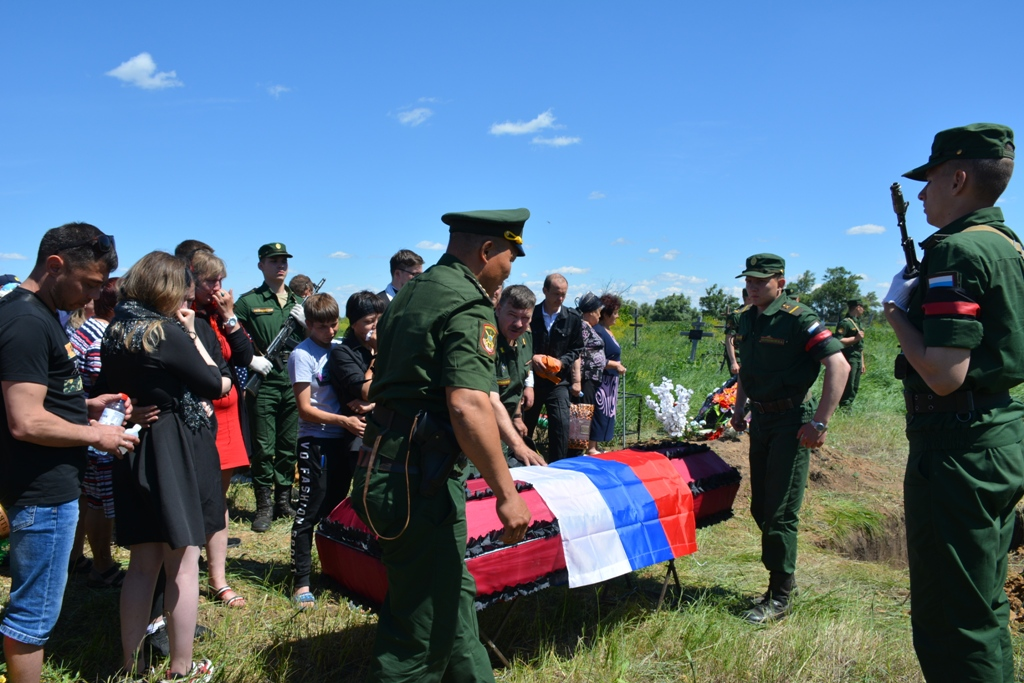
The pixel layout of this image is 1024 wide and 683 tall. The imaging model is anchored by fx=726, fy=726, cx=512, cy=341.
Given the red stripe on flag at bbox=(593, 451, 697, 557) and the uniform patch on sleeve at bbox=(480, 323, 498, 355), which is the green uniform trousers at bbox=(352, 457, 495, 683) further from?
the red stripe on flag at bbox=(593, 451, 697, 557)

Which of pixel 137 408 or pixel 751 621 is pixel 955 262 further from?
pixel 137 408

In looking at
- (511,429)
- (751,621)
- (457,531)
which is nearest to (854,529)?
(751,621)

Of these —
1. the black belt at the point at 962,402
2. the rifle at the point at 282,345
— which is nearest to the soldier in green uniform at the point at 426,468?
the black belt at the point at 962,402

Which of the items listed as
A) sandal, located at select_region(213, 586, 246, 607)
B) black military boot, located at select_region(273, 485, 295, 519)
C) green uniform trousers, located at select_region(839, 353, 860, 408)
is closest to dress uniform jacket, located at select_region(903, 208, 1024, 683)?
sandal, located at select_region(213, 586, 246, 607)

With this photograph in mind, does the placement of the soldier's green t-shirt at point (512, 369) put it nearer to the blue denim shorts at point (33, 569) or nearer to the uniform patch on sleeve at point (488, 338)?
the uniform patch on sleeve at point (488, 338)

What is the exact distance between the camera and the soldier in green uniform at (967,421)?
259 centimetres

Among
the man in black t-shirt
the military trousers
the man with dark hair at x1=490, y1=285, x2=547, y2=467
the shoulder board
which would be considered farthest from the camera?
the military trousers

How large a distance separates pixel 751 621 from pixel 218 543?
300 centimetres

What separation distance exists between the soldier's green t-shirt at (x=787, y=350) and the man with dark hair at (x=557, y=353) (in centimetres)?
240

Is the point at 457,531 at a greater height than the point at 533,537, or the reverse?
the point at 457,531

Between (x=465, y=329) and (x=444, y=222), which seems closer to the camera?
(x=465, y=329)

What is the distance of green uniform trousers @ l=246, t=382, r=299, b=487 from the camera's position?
561 cm

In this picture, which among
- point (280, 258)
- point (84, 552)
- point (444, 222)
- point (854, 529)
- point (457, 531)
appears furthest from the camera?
point (854, 529)

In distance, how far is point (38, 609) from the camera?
2627mm
